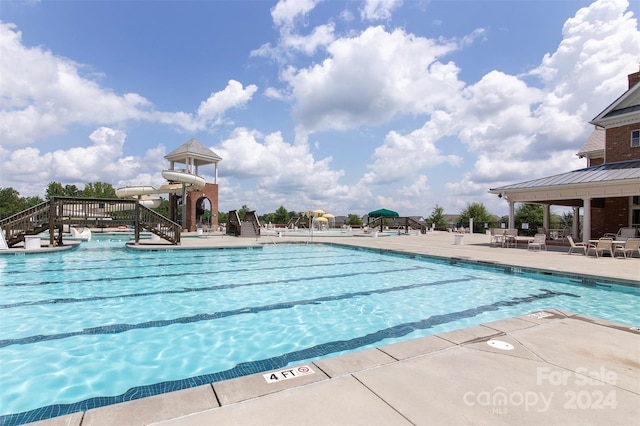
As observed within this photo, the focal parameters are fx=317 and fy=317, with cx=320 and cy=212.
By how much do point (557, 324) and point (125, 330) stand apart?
601 centimetres

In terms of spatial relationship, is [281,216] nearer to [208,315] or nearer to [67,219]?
[67,219]

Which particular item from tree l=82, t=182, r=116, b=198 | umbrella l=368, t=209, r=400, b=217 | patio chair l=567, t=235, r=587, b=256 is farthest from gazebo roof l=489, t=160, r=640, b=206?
tree l=82, t=182, r=116, b=198

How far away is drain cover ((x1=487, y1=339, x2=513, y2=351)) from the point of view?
312 centimetres

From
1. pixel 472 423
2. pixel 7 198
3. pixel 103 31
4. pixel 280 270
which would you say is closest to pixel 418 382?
pixel 472 423

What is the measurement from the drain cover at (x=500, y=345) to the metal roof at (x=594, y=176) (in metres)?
13.5

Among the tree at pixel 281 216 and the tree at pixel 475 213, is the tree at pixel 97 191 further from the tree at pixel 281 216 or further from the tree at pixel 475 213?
the tree at pixel 475 213

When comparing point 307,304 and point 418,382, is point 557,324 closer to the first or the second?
point 418,382

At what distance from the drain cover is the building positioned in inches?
546

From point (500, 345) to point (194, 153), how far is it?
98.6 ft

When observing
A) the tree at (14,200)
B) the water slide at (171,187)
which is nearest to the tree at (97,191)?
the tree at (14,200)

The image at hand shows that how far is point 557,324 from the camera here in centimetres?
390

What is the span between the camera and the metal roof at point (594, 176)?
42.1ft

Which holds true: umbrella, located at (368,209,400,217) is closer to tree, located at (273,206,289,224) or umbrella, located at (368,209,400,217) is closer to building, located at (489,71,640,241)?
building, located at (489,71,640,241)

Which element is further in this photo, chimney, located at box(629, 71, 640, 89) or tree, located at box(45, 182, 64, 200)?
tree, located at box(45, 182, 64, 200)
